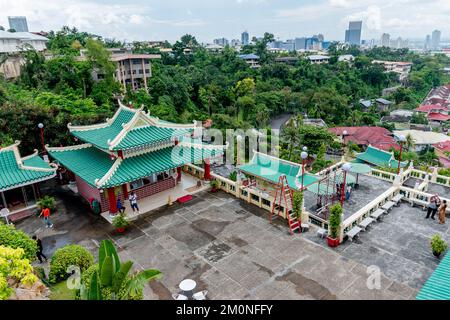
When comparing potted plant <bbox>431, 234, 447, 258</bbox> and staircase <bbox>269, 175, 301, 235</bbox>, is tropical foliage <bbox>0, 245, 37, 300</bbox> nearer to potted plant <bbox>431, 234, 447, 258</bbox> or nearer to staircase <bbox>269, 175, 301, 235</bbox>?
staircase <bbox>269, 175, 301, 235</bbox>

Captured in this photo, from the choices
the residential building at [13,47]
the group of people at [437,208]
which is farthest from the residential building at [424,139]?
the residential building at [13,47]

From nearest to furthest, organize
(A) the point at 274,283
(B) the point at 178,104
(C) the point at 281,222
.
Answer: (A) the point at 274,283
(C) the point at 281,222
(B) the point at 178,104

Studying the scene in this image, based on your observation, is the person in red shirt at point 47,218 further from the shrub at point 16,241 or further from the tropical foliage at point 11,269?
the tropical foliage at point 11,269

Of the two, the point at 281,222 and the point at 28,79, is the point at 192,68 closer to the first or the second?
the point at 28,79

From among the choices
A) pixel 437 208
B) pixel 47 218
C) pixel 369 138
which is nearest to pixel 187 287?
pixel 47 218

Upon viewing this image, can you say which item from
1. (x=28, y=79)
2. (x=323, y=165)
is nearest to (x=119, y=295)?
(x=323, y=165)
